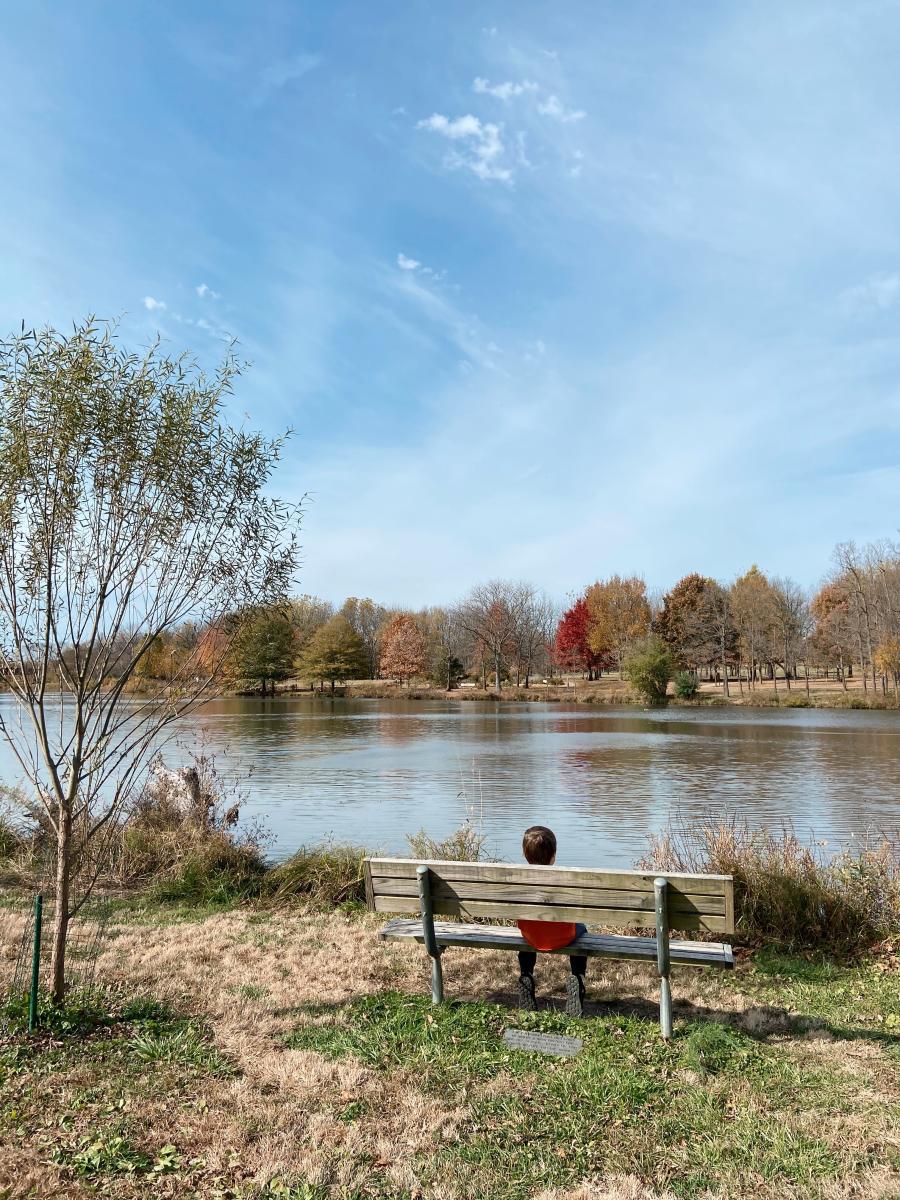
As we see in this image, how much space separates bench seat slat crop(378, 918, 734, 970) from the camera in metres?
4.41

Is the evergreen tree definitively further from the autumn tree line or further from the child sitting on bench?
the child sitting on bench

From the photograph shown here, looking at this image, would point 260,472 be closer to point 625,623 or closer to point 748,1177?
point 748,1177

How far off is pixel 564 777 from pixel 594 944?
16119mm

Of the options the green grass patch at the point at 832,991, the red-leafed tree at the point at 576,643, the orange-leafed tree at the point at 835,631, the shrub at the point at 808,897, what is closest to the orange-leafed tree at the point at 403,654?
the red-leafed tree at the point at 576,643

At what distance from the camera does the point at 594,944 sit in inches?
179

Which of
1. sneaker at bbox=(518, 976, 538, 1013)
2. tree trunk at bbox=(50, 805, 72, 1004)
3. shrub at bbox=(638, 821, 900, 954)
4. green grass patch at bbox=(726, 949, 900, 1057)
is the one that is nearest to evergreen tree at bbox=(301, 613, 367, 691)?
shrub at bbox=(638, 821, 900, 954)

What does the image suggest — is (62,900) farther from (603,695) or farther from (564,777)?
(603,695)

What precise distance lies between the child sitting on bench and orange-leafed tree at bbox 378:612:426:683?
229ft

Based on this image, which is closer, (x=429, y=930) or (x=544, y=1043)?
(x=544, y=1043)

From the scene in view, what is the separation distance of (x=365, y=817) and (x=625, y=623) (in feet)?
193

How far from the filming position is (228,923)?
698 cm

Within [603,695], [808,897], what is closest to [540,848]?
[808,897]

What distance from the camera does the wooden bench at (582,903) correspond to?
14.0 feet

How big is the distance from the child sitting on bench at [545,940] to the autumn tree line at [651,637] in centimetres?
4835
